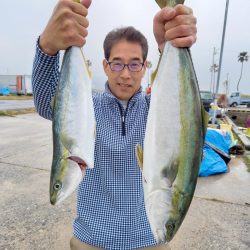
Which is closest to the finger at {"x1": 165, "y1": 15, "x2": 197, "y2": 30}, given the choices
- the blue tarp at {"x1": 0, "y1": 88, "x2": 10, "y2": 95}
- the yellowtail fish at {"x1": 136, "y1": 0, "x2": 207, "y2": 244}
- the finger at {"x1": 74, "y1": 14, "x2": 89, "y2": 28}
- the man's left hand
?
the man's left hand

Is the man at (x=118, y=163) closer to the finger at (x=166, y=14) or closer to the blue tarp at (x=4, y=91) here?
the finger at (x=166, y=14)

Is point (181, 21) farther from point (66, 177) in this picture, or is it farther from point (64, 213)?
point (64, 213)

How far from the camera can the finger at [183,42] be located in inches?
50.3

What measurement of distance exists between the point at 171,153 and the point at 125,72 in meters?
0.76

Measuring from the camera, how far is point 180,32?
1.26 m

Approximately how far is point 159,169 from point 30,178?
4444 millimetres

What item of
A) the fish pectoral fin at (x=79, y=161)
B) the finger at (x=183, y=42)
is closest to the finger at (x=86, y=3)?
the finger at (x=183, y=42)

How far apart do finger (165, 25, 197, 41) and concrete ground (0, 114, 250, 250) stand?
265 cm

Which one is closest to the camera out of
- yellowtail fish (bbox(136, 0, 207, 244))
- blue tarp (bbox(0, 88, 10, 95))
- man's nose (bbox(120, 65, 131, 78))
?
yellowtail fish (bbox(136, 0, 207, 244))

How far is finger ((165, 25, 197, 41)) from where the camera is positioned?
1257 mm

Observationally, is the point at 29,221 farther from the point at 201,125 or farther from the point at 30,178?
the point at 201,125

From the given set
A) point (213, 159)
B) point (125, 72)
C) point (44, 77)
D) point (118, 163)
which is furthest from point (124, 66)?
point (213, 159)

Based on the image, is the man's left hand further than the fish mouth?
No

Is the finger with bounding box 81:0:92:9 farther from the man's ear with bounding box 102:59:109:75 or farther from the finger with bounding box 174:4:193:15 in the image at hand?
the man's ear with bounding box 102:59:109:75
